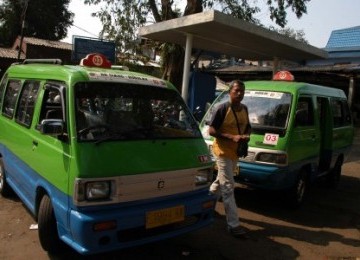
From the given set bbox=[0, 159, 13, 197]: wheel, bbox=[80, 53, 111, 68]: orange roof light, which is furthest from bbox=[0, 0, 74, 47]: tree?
bbox=[80, 53, 111, 68]: orange roof light

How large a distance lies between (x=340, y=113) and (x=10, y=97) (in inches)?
242

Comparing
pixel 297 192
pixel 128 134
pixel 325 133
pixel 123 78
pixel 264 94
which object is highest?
pixel 123 78

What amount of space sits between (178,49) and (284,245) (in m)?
9.48

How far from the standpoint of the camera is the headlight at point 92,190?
3594 mm

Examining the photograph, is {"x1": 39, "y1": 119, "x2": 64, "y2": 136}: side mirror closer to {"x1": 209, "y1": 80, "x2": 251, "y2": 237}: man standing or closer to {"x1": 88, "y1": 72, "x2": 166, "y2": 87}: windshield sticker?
{"x1": 88, "y1": 72, "x2": 166, "y2": 87}: windshield sticker

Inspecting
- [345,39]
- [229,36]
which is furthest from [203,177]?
[345,39]

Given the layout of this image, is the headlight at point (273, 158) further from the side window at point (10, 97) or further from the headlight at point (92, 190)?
the side window at point (10, 97)

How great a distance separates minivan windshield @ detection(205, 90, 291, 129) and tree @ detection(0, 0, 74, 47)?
40803 mm

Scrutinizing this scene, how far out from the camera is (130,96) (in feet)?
14.8

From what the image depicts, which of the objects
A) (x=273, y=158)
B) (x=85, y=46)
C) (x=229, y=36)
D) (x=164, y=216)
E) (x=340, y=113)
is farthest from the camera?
(x=85, y=46)

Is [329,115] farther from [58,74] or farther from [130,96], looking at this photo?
[58,74]

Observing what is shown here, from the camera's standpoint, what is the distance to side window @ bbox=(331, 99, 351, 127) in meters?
8.15

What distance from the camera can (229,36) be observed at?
9984 millimetres

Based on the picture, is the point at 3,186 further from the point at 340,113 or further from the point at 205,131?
the point at 340,113
